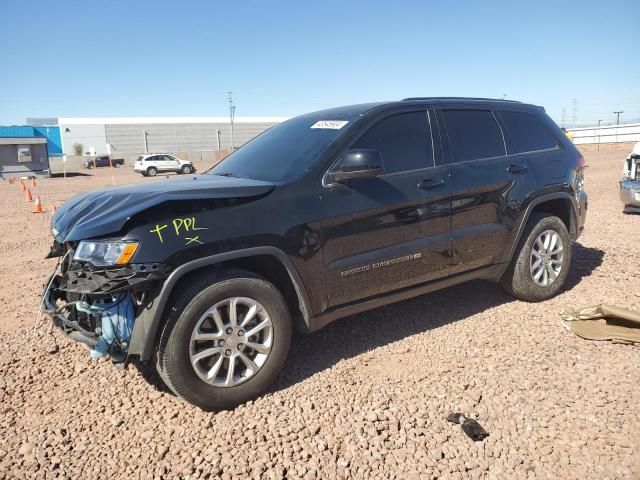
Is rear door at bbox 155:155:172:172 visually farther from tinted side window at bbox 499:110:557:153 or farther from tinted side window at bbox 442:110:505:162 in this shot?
tinted side window at bbox 442:110:505:162

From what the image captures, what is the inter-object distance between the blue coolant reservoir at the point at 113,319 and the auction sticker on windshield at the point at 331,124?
1.96 metres

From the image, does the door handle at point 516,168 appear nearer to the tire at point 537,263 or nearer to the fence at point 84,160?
the tire at point 537,263

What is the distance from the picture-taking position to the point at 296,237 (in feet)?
10.6

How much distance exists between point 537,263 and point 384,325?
1656mm

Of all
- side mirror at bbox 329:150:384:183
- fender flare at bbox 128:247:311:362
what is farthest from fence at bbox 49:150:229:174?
fender flare at bbox 128:247:311:362

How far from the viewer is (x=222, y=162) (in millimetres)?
4570

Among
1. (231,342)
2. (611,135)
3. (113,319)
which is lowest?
(231,342)

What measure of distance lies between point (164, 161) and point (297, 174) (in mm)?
36690

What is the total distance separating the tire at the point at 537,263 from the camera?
4.59 m

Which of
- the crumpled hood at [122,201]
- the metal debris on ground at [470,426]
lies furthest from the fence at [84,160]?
the metal debris on ground at [470,426]

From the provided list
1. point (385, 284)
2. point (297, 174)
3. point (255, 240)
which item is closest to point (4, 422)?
point (255, 240)

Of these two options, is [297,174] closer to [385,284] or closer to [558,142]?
[385,284]

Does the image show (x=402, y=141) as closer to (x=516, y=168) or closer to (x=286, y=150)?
(x=286, y=150)

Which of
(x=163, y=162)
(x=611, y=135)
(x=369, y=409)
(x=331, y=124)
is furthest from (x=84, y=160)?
(x=369, y=409)
